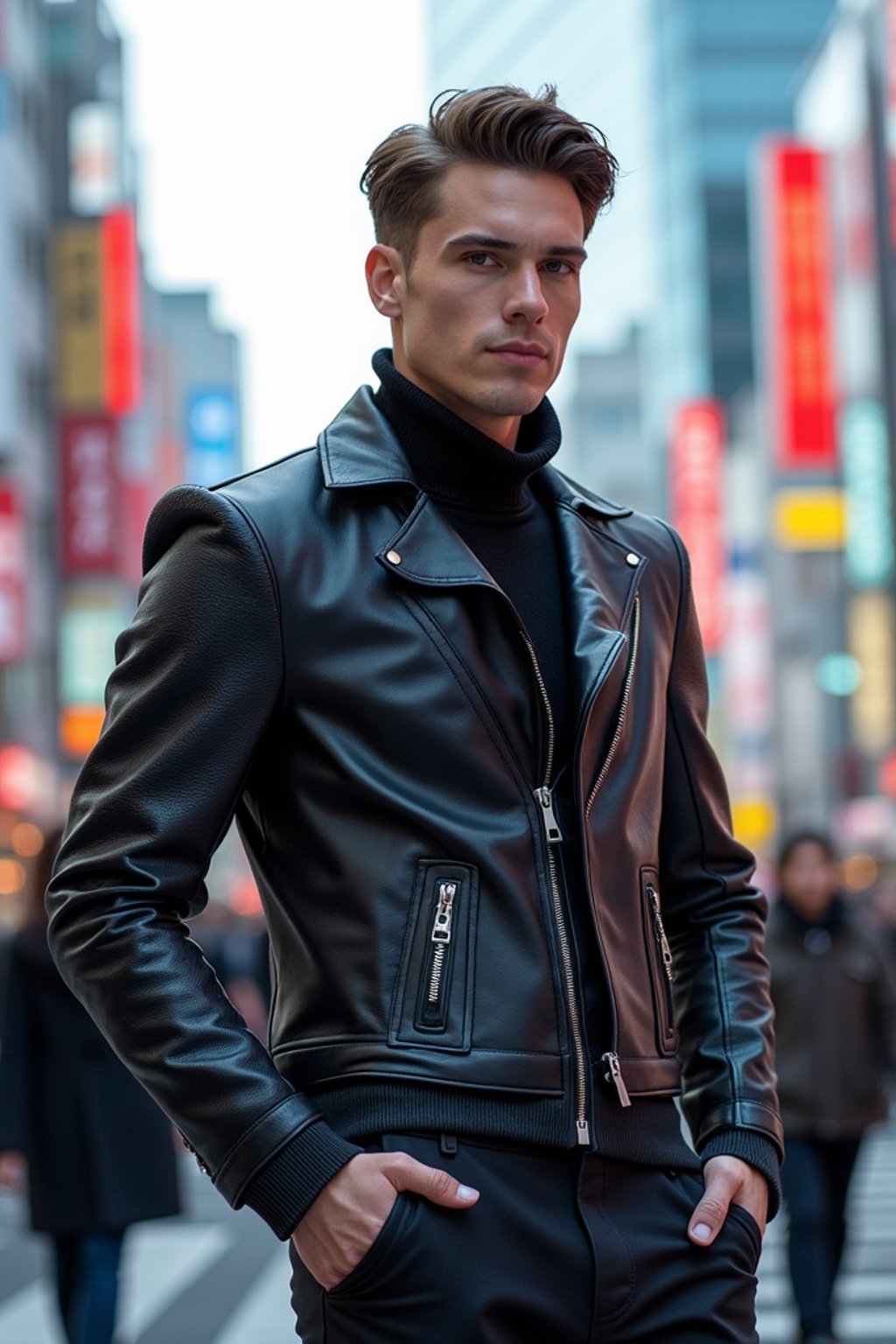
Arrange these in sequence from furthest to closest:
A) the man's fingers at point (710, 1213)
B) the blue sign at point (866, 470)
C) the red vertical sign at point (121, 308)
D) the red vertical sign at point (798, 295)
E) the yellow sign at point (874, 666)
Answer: the yellow sign at point (874, 666) < the red vertical sign at point (798, 295) < the red vertical sign at point (121, 308) < the blue sign at point (866, 470) < the man's fingers at point (710, 1213)

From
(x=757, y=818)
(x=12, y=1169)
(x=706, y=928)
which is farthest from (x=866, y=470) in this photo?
(x=706, y=928)

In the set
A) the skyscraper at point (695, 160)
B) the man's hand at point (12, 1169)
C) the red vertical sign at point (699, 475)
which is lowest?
the man's hand at point (12, 1169)

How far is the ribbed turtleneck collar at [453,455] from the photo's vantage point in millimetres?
2812

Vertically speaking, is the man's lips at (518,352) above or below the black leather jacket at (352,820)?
above

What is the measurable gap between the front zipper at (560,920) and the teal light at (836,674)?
49772 millimetres

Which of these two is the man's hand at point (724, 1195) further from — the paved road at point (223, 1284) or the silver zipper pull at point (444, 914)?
the paved road at point (223, 1284)

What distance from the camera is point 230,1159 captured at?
245 centimetres

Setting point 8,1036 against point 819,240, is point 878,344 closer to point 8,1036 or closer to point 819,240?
point 819,240

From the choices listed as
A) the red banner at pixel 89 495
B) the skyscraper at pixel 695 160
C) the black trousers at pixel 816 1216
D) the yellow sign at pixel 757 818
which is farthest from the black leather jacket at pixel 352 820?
the skyscraper at pixel 695 160

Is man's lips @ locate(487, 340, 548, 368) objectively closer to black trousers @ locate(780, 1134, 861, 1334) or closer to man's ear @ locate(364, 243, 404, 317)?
man's ear @ locate(364, 243, 404, 317)

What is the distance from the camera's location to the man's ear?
2.86 metres

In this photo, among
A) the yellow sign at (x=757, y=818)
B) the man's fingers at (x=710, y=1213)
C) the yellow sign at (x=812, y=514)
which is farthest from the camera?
the yellow sign at (x=757, y=818)

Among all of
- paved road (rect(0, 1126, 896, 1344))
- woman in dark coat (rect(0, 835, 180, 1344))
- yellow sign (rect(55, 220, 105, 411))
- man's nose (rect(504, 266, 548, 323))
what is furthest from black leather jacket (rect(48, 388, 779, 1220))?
yellow sign (rect(55, 220, 105, 411))

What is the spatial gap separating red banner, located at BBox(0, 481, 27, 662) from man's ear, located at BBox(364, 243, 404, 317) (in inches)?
1341
